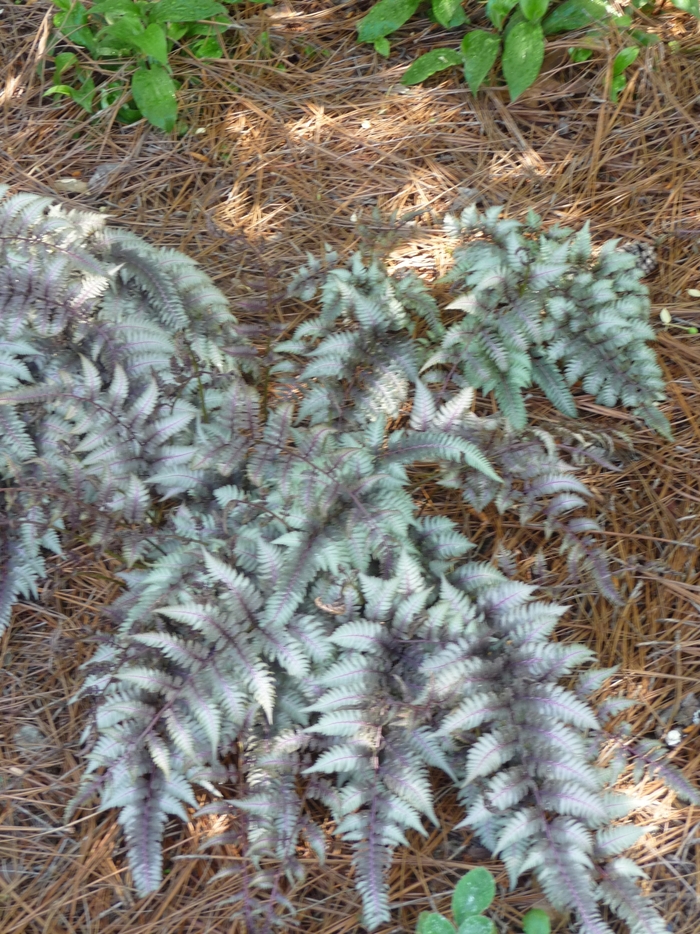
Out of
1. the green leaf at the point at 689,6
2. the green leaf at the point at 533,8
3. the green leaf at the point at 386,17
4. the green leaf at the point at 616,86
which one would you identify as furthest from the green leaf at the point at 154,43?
the green leaf at the point at 689,6

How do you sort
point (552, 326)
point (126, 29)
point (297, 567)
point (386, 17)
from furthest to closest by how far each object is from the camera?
point (386, 17) → point (126, 29) → point (552, 326) → point (297, 567)

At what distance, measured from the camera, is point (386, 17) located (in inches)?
135

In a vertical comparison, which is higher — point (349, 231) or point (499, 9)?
point (499, 9)

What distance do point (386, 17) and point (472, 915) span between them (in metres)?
3.41

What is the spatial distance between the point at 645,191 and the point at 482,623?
199 centimetres

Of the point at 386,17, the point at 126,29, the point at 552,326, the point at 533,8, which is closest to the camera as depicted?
the point at 552,326

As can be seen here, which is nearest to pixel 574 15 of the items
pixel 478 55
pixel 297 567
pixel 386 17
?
pixel 478 55

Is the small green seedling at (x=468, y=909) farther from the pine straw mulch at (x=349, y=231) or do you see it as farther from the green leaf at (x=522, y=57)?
the green leaf at (x=522, y=57)

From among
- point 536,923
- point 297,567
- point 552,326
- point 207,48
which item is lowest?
point 536,923

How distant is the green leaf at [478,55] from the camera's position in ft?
10.8

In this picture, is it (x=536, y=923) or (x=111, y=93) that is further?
(x=111, y=93)

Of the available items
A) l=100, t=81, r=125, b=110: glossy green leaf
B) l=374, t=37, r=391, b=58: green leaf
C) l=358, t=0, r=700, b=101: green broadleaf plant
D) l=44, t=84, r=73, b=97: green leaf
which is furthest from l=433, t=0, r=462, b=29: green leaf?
l=44, t=84, r=73, b=97: green leaf

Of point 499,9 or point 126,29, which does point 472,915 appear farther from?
point 126,29

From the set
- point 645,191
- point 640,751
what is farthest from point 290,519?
point 645,191
